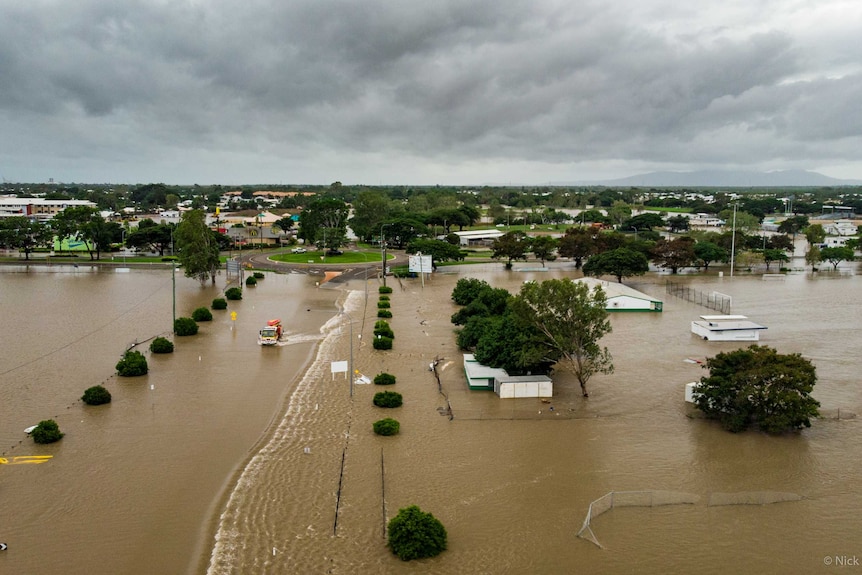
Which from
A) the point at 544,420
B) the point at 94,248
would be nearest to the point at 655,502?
the point at 544,420

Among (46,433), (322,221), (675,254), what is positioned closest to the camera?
(46,433)

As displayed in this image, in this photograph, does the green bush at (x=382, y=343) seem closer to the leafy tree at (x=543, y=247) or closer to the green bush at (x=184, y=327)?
the green bush at (x=184, y=327)

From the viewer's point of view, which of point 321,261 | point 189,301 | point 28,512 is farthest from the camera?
point 321,261

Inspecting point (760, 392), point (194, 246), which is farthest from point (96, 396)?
point (194, 246)

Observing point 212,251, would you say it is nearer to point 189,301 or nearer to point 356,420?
point 189,301

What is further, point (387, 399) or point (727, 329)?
point (727, 329)

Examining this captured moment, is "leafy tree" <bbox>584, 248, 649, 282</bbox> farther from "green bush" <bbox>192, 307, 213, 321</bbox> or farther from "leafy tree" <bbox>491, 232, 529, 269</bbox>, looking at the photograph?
"green bush" <bbox>192, 307, 213, 321</bbox>

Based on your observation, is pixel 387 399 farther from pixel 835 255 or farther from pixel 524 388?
pixel 835 255
